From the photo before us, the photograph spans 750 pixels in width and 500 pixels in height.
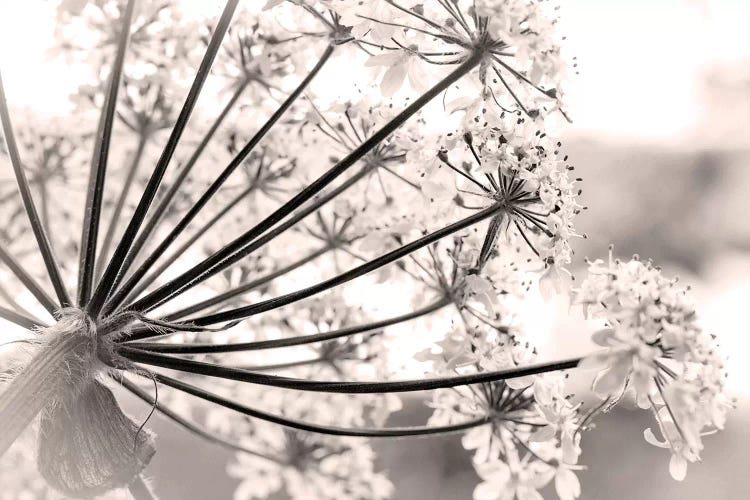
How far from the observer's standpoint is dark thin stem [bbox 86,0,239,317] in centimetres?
84

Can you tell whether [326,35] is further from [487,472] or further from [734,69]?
[734,69]

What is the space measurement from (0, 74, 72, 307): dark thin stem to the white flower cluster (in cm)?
60

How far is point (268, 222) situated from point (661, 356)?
1.46ft

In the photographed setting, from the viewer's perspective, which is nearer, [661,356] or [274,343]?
[661,356]

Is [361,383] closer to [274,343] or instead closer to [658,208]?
[274,343]

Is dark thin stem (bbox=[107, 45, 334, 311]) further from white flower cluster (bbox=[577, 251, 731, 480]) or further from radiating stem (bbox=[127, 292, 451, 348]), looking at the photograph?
white flower cluster (bbox=[577, 251, 731, 480])

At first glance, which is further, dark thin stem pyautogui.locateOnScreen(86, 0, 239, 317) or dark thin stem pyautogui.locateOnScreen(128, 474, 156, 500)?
dark thin stem pyautogui.locateOnScreen(128, 474, 156, 500)

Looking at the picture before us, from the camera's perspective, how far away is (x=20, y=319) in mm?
929

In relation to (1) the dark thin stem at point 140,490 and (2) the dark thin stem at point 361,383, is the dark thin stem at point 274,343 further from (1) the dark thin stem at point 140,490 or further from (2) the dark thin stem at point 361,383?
(1) the dark thin stem at point 140,490

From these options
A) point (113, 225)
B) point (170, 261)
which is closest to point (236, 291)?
point (170, 261)

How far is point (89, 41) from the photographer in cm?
137

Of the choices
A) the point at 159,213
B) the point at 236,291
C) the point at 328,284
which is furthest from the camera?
the point at 236,291

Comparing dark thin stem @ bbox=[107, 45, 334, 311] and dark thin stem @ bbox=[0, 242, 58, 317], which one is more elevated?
dark thin stem @ bbox=[107, 45, 334, 311]

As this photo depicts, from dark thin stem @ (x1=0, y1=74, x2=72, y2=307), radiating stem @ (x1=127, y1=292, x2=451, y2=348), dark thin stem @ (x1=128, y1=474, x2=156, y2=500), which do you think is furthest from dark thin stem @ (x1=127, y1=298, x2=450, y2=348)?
dark thin stem @ (x1=128, y1=474, x2=156, y2=500)
